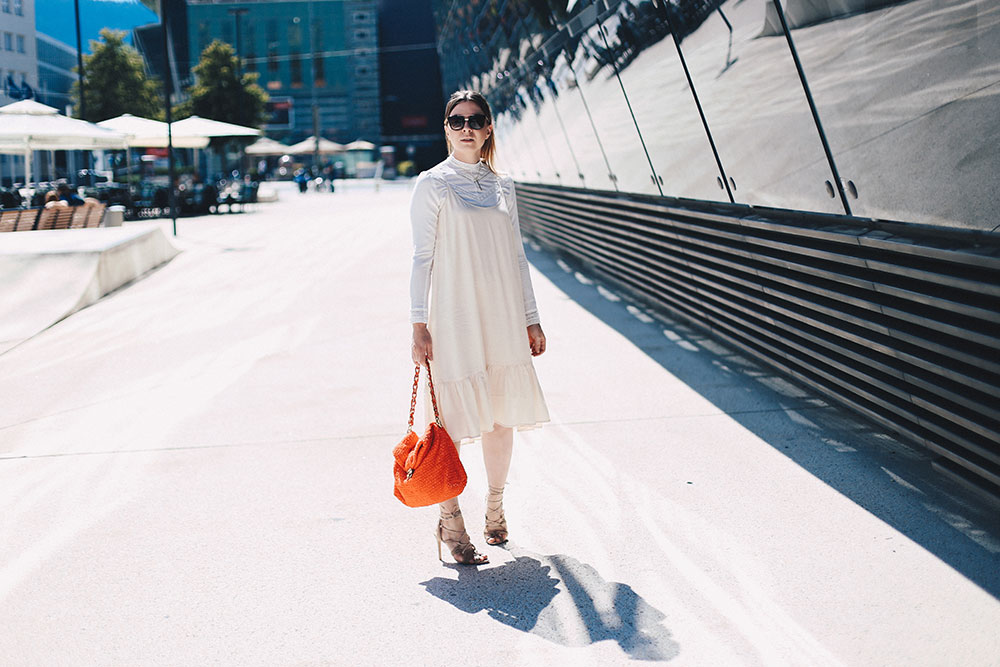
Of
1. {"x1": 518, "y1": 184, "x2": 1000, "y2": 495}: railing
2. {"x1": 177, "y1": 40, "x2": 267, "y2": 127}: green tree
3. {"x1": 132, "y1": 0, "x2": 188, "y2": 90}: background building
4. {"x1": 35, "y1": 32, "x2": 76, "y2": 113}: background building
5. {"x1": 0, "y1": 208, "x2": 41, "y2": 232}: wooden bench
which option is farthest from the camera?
{"x1": 132, "y1": 0, "x2": 188, "y2": 90}: background building

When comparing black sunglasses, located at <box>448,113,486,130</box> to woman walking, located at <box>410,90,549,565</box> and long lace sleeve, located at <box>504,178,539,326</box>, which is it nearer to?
woman walking, located at <box>410,90,549,565</box>

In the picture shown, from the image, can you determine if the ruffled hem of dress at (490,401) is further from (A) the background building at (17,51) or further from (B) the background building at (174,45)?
(B) the background building at (174,45)

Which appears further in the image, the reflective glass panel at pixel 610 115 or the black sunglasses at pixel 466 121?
the reflective glass panel at pixel 610 115

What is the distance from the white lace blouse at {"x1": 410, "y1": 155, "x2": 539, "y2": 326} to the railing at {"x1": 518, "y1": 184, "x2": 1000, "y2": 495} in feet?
5.96

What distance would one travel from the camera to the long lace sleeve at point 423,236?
3.82m

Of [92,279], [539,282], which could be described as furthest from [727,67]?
[92,279]

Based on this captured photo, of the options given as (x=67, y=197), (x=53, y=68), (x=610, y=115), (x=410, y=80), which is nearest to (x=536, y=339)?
(x=610, y=115)

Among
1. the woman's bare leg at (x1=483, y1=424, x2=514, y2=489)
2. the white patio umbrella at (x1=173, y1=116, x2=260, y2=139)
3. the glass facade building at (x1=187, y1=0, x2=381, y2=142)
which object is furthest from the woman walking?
the glass facade building at (x1=187, y1=0, x2=381, y2=142)

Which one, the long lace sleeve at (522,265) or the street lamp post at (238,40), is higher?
the street lamp post at (238,40)

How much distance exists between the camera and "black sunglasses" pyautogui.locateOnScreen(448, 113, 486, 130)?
12.6 feet

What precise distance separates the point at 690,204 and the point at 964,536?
507 centimetres

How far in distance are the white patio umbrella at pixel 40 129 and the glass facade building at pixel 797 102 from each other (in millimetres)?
10392

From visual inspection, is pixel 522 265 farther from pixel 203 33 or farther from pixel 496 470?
pixel 203 33

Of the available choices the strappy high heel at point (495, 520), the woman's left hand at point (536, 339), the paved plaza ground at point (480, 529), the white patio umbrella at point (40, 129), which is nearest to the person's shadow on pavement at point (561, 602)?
Answer: the paved plaza ground at point (480, 529)
